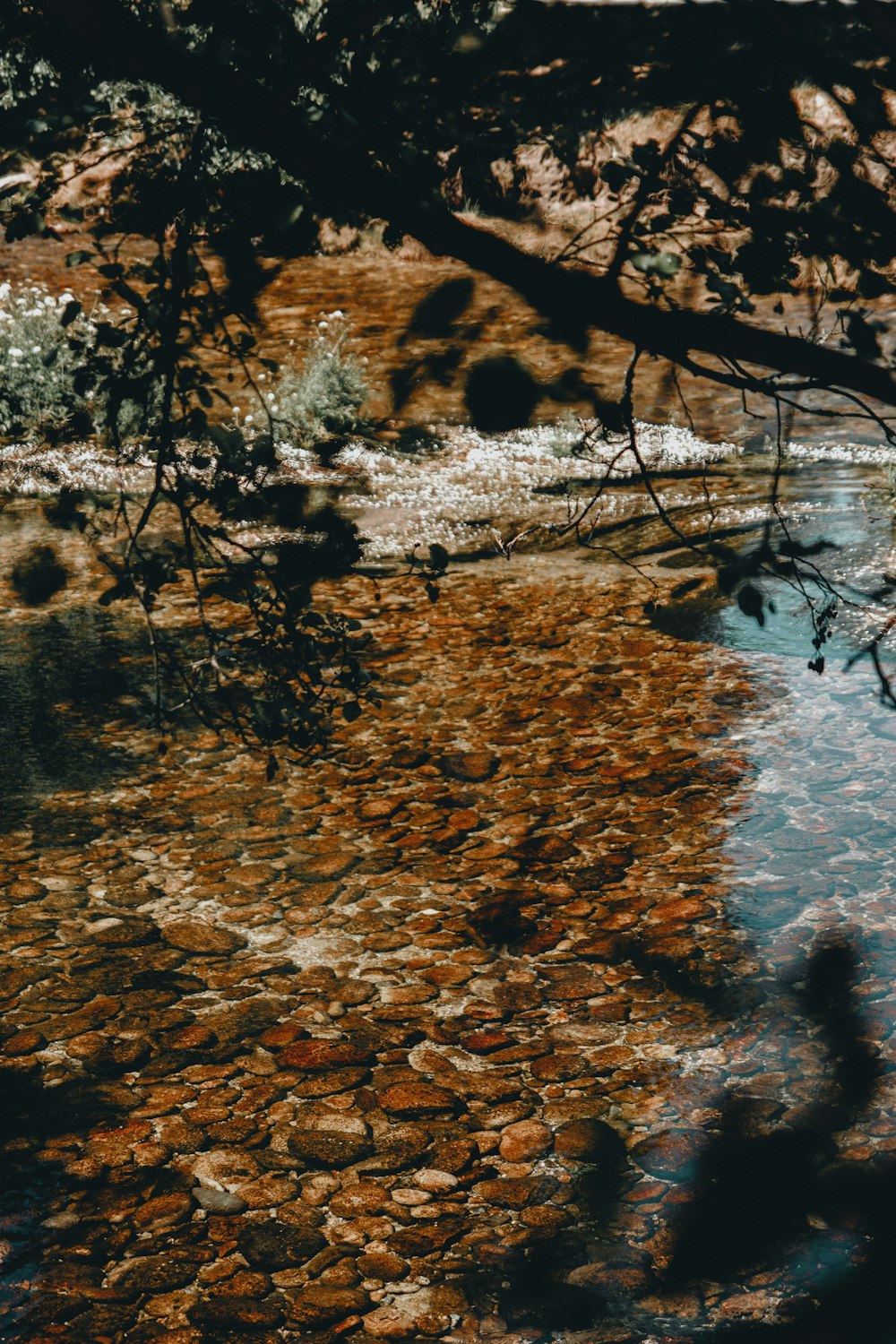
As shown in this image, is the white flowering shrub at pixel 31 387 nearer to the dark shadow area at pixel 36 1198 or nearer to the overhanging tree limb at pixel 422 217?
→ the dark shadow area at pixel 36 1198

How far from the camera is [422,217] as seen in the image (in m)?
1.85

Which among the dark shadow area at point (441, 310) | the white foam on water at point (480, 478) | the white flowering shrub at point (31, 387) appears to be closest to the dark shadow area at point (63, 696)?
the white foam on water at point (480, 478)

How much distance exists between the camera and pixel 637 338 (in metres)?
1.92

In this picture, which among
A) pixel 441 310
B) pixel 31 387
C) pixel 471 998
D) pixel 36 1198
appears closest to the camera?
pixel 36 1198

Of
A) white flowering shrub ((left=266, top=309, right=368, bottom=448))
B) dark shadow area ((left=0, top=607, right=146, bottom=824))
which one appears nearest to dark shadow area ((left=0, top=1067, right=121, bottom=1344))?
dark shadow area ((left=0, top=607, right=146, bottom=824))

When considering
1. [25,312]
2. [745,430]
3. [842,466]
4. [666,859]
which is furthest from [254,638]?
[25,312]

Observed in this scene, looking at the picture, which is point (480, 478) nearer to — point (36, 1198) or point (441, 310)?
point (441, 310)

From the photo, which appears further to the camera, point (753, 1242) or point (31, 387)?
point (31, 387)

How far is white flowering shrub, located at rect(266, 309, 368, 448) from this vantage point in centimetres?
936

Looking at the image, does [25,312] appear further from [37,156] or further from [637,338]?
[637,338]

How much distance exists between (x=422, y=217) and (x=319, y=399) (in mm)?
7785

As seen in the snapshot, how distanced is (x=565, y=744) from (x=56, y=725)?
224cm

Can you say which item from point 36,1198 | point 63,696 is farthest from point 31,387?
point 36,1198

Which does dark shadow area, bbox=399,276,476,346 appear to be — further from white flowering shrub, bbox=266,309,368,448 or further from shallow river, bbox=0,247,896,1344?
shallow river, bbox=0,247,896,1344
